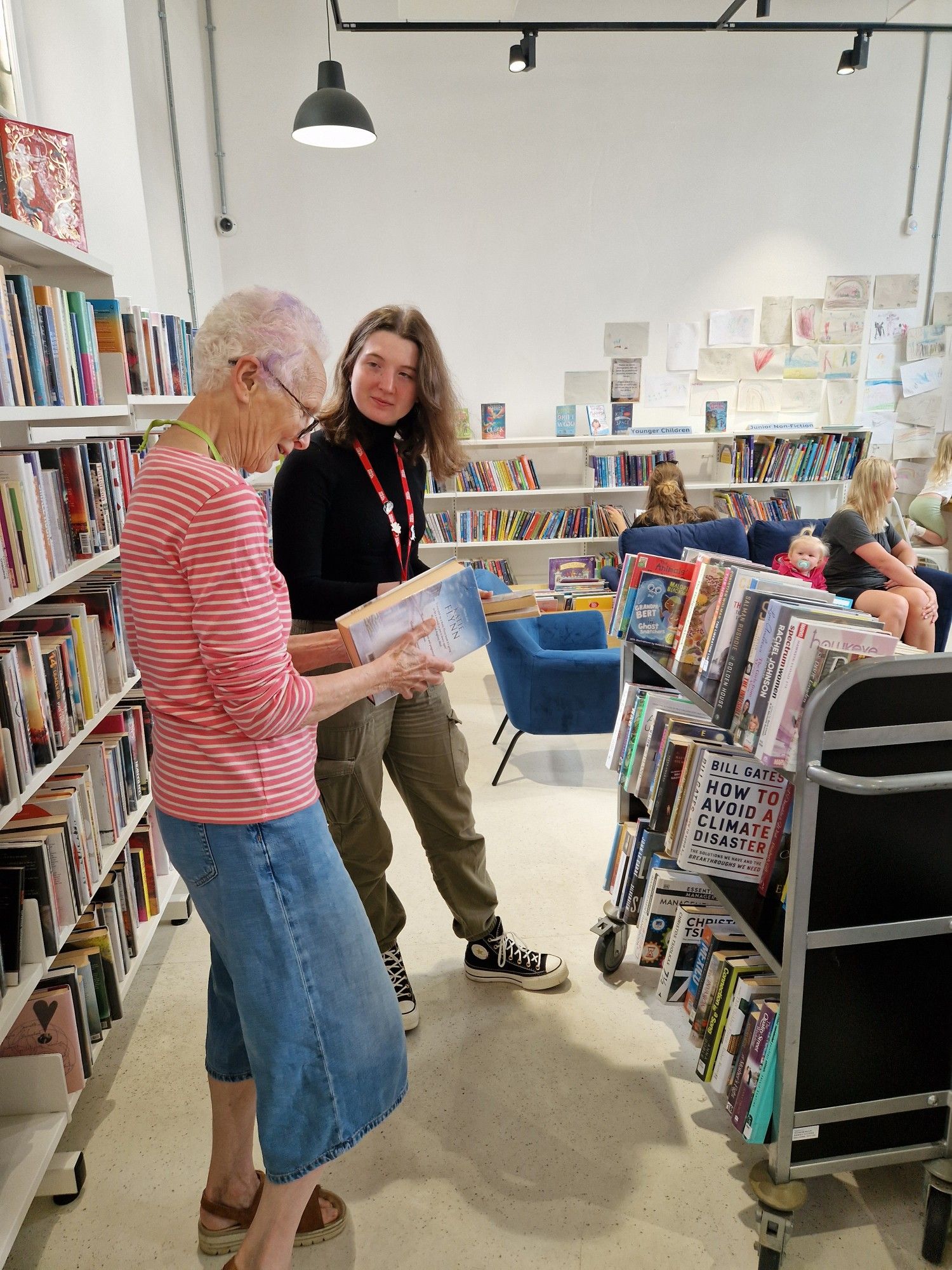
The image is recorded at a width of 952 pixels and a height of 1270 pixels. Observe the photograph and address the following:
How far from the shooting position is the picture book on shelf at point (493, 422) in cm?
591

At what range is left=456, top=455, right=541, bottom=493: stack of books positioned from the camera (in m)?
5.87

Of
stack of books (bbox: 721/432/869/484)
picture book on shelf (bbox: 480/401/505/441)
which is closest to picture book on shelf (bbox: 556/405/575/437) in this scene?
picture book on shelf (bbox: 480/401/505/441)

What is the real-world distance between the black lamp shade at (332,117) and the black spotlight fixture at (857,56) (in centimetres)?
313

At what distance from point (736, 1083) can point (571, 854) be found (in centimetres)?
135

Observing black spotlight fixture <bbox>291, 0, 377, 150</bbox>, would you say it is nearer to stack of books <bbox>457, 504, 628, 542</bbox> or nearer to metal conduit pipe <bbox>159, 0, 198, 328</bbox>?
metal conduit pipe <bbox>159, 0, 198, 328</bbox>

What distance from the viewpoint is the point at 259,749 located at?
109cm

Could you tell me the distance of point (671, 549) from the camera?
4.66 metres

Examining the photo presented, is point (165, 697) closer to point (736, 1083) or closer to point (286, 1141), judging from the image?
point (286, 1141)

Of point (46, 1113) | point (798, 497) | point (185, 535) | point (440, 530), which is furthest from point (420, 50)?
point (46, 1113)

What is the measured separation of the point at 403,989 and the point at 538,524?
4.34 m

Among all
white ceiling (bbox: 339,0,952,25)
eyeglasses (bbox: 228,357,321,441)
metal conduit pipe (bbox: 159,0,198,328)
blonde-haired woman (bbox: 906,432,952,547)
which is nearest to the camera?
eyeglasses (bbox: 228,357,321,441)

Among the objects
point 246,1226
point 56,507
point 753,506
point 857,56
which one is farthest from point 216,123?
point 246,1226

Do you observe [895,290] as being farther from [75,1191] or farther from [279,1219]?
[75,1191]

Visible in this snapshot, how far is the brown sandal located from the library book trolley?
0.77m
